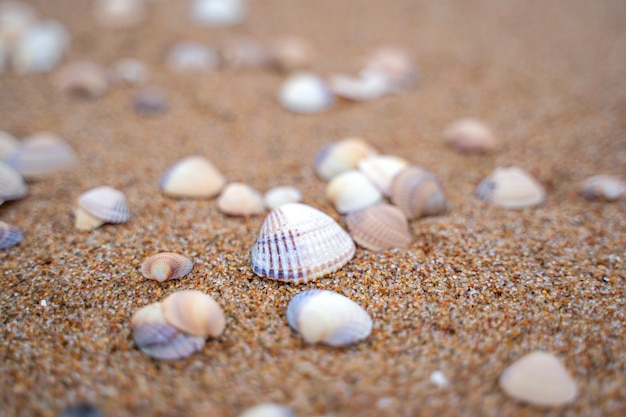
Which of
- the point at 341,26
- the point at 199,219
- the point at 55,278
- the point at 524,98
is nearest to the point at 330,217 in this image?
the point at 199,219

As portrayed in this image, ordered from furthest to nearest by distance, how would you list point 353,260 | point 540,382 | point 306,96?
point 306,96 → point 353,260 → point 540,382

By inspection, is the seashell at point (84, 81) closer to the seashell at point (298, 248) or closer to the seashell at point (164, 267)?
the seashell at point (164, 267)

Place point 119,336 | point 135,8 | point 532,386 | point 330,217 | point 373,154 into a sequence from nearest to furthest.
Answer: point 532,386 → point 119,336 → point 330,217 → point 373,154 → point 135,8

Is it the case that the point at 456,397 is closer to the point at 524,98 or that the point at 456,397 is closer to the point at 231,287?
the point at 231,287

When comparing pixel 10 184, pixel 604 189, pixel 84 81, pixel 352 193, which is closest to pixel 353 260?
pixel 352 193

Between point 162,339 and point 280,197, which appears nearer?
point 162,339

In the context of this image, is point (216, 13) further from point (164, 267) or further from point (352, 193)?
point (164, 267)
